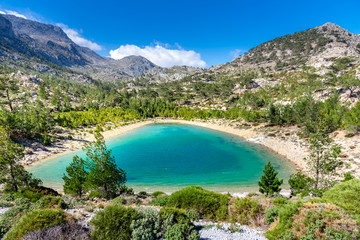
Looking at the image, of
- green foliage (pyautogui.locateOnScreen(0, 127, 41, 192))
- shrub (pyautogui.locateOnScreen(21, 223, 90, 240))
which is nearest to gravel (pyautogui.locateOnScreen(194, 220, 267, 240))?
shrub (pyautogui.locateOnScreen(21, 223, 90, 240))

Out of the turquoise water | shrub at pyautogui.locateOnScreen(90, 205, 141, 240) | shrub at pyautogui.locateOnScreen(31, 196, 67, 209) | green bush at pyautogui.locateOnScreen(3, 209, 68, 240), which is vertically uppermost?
green bush at pyautogui.locateOnScreen(3, 209, 68, 240)

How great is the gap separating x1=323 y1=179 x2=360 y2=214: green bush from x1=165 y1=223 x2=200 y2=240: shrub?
30.3 ft

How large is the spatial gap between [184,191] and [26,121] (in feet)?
171

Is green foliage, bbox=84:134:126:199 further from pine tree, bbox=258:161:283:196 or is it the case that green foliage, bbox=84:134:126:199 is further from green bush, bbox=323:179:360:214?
green bush, bbox=323:179:360:214

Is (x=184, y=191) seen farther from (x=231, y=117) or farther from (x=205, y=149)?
(x=231, y=117)

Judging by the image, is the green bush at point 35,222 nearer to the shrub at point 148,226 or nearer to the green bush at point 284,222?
the shrub at point 148,226

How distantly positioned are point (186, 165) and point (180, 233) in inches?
1096

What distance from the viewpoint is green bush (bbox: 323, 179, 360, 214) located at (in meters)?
9.53

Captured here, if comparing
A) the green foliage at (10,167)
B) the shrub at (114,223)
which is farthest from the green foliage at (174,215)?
the green foliage at (10,167)

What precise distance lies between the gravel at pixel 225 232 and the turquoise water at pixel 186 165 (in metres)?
16.6

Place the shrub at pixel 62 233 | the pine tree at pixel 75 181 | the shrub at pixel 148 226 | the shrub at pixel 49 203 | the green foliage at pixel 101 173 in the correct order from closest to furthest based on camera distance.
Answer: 1. the shrub at pixel 62 233
2. the shrub at pixel 148 226
3. the shrub at pixel 49 203
4. the green foliage at pixel 101 173
5. the pine tree at pixel 75 181

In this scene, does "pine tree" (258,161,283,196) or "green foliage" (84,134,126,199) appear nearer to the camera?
"green foliage" (84,134,126,199)

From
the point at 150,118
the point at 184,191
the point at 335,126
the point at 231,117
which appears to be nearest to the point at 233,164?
the point at 184,191

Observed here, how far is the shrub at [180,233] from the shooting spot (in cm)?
821
